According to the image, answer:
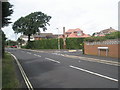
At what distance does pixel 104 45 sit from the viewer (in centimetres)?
2269

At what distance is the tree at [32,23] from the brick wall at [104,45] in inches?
1611

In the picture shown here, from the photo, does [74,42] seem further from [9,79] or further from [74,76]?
[9,79]

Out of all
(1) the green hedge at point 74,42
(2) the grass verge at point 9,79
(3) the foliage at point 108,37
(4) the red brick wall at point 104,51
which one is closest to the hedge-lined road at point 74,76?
(2) the grass verge at point 9,79

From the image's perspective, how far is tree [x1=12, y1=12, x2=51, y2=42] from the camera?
6675 cm

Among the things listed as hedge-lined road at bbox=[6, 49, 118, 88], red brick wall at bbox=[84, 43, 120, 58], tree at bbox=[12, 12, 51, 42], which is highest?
tree at bbox=[12, 12, 51, 42]

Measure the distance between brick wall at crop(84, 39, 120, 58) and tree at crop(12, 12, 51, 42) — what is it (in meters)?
40.9

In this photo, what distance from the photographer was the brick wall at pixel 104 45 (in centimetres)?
1995

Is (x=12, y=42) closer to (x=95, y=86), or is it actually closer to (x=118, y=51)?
(x=118, y=51)

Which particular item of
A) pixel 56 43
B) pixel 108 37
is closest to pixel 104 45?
pixel 108 37

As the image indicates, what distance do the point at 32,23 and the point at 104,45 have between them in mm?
48212

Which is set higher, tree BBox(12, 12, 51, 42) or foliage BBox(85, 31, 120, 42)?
tree BBox(12, 12, 51, 42)

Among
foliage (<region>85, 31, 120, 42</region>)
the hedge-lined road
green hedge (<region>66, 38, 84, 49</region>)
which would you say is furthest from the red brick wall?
green hedge (<region>66, 38, 84, 49</region>)

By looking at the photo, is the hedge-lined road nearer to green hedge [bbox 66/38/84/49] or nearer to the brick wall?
the brick wall

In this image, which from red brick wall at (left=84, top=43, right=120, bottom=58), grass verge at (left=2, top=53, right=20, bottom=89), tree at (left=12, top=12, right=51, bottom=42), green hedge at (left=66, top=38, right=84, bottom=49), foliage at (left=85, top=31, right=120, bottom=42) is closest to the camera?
grass verge at (left=2, top=53, right=20, bottom=89)
